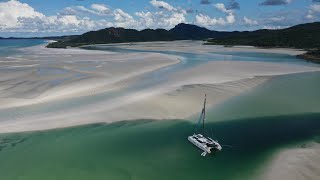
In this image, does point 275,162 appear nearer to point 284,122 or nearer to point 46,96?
point 284,122

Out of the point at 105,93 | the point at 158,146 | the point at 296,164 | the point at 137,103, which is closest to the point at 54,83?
the point at 105,93

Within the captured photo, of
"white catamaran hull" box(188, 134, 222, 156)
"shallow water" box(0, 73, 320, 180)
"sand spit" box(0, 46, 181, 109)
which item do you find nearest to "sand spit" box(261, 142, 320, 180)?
"shallow water" box(0, 73, 320, 180)

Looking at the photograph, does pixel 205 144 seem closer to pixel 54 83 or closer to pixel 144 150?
pixel 144 150

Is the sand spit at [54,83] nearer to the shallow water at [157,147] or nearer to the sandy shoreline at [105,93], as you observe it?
the sandy shoreline at [105,93]

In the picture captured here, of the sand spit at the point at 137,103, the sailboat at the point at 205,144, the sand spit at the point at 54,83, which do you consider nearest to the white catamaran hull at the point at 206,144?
the sailboat at the point at 205,144

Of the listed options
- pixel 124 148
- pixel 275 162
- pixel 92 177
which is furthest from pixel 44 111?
pixel 275 162
